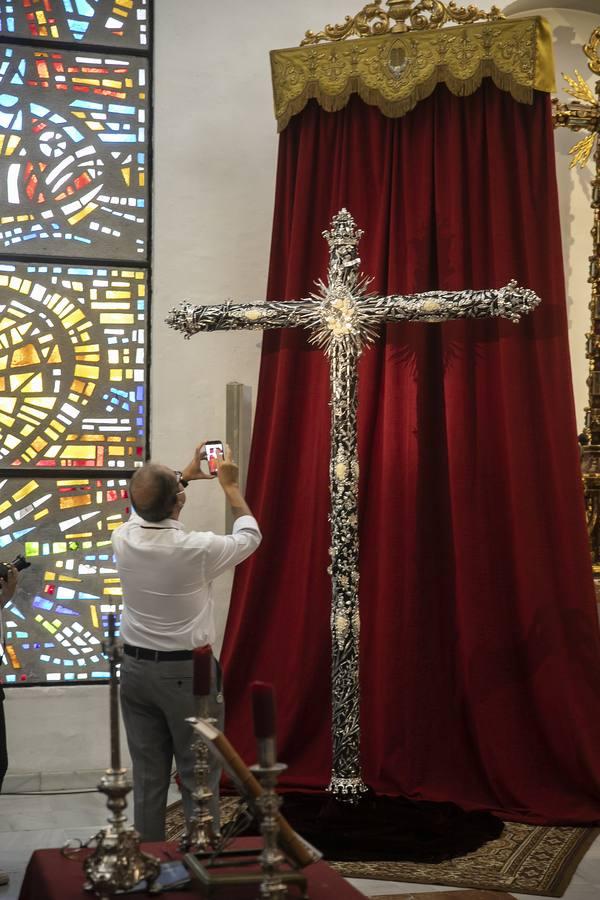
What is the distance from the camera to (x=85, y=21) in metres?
5.25

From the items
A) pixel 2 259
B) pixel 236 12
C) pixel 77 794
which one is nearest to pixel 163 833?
pixel 77 794

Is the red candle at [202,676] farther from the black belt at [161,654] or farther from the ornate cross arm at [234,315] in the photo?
the ornate cross arm at [234,315]

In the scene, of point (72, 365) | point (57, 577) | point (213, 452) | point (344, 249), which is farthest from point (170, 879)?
point (72, 365)

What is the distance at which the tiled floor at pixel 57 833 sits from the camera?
3.69 metres

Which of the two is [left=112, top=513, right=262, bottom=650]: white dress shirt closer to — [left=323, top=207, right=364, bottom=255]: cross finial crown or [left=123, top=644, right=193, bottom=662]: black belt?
[left=123, top=644, right=193, bottom=662]: black belt

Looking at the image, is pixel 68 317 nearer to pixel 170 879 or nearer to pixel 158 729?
pixel 158 729

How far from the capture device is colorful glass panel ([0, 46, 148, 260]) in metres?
5.12

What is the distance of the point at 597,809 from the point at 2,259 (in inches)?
134

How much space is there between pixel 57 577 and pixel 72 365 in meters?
0.95

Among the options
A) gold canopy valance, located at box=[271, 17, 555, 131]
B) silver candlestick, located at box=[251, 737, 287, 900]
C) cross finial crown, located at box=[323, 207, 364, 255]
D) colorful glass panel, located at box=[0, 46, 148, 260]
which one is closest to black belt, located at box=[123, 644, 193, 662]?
silver candlestick, located at box=[251, 737, 287, 900]

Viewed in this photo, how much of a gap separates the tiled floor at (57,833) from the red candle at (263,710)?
1856mm

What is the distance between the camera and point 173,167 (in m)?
5.20

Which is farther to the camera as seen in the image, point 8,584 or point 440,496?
point 440,496

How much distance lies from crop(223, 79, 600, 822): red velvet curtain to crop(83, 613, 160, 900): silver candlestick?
2372 mm
